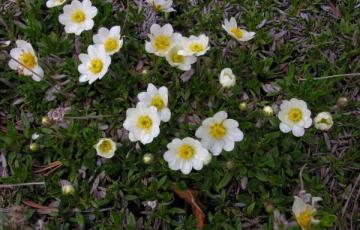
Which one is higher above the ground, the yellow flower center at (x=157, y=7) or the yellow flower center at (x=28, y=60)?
the yellow flower center at (x=157, y=7)

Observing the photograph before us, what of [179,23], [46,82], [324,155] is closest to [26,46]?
[46,82]

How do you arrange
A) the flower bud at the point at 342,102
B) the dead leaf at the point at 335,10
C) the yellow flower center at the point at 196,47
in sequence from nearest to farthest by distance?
the flower bud at the point at 342,102 → the yellow flower center at the point at 196,47 → the dead leaf at the point at 335,10

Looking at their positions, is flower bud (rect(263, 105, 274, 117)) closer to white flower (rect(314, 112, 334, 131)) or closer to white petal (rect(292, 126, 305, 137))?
white petal (rect(292, 126, 305, 137))

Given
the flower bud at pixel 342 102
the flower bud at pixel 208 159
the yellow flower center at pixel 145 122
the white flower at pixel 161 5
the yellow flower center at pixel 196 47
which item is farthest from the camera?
the white flower at pixel 161 5

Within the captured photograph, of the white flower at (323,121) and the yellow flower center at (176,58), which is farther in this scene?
the yellow flower center at (176,58)

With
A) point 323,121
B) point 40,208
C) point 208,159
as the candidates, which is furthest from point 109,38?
point 323,121

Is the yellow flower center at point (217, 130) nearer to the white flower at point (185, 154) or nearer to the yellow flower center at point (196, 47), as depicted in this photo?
the white flower at point (185, 154)

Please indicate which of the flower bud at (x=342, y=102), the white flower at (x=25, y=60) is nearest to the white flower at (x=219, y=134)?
the flower bud at (x=342, y=102)
